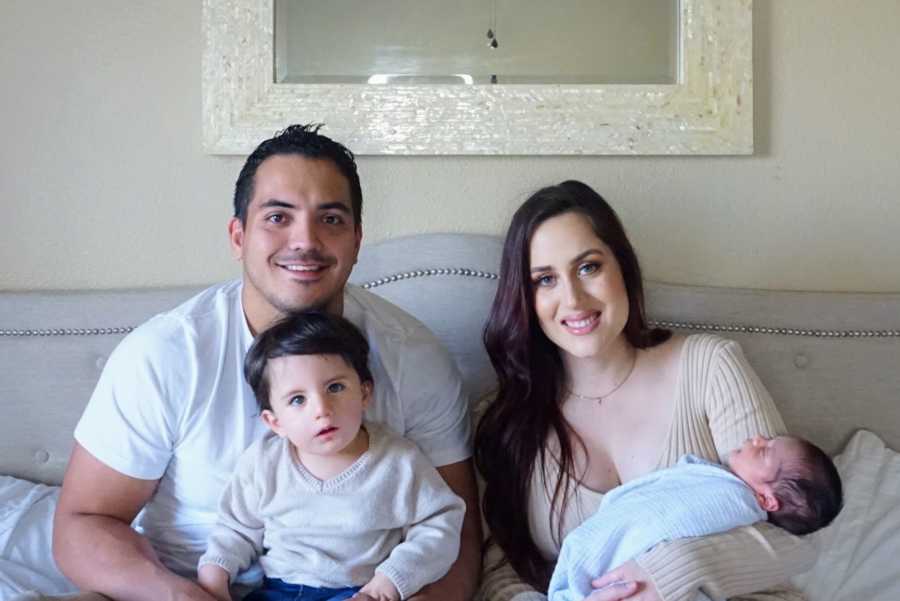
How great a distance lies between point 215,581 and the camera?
1.38 meters

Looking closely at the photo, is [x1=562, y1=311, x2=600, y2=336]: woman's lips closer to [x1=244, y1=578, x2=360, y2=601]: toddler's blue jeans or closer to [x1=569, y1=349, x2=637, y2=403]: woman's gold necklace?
[x1=569, y1=349, x2=637, y2=403]: woman's gold necklace

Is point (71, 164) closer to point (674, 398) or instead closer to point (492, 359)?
point (492, 359)

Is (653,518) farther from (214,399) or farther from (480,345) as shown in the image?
(214,399)

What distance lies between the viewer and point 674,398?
158 centimetres

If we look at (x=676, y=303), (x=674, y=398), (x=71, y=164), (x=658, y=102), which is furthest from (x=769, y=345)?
(x=71, y=164)

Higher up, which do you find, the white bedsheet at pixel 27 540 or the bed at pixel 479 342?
the bed at pixel 479 342

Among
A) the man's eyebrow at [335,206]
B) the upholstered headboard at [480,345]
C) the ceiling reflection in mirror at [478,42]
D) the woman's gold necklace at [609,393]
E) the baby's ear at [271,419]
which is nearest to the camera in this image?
the baby's ear at [271,419]

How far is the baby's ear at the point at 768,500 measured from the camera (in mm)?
1365

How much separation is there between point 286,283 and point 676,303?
948 mm

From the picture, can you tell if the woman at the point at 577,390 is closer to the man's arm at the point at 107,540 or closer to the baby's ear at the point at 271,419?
the baby's ear at the point at 271,419

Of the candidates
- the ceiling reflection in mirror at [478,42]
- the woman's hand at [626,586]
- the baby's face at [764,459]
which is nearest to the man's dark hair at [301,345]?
the woman's hand at [626,586]

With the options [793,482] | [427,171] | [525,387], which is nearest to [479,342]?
[525,387]

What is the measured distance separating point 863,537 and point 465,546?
2.68 ft

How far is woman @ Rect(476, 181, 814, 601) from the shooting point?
1.53 metres
